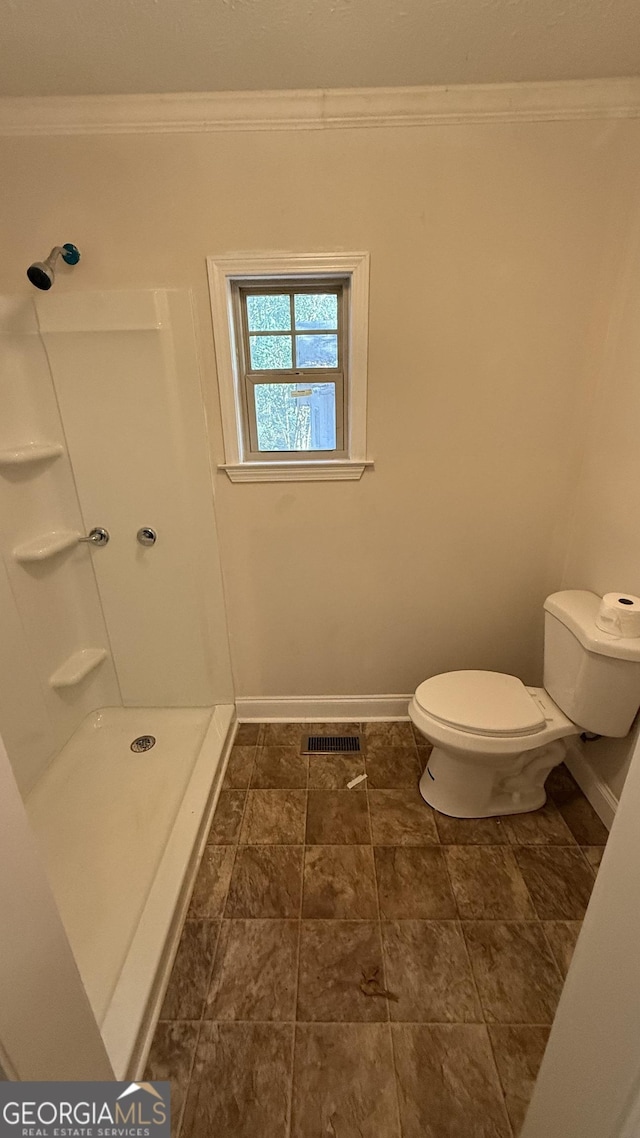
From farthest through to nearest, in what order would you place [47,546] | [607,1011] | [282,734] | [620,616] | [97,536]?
[282,734] < [97,536] < [47,546] < [620,616] < [607,1011]

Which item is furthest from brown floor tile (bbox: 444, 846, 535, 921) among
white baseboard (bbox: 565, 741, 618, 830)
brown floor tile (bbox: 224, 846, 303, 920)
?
brown floor tile (bbox: 224, 846, 303, 920)

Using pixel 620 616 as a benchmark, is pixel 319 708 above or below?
below

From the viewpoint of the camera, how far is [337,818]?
1.60 m

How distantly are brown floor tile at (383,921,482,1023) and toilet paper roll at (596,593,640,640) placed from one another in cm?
95

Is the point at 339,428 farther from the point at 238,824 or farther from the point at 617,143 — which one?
the point at 238,824

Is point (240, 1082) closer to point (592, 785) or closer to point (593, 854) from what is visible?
point (593, 854)

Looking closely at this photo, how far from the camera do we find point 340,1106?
0.95m

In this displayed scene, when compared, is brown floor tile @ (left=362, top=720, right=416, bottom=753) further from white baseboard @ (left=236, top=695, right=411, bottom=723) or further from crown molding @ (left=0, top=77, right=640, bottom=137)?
crown molding @ (left=0, top=77, right=640, bottom=137)

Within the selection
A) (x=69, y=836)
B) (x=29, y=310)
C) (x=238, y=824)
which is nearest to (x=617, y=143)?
(x=29, y=310)

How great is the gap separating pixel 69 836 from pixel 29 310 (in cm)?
175

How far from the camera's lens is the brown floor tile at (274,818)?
1.53 meters

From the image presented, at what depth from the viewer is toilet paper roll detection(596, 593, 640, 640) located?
1.32 meters

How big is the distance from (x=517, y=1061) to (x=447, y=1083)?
0.17 m

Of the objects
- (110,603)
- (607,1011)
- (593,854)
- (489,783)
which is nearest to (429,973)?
(489,783)
